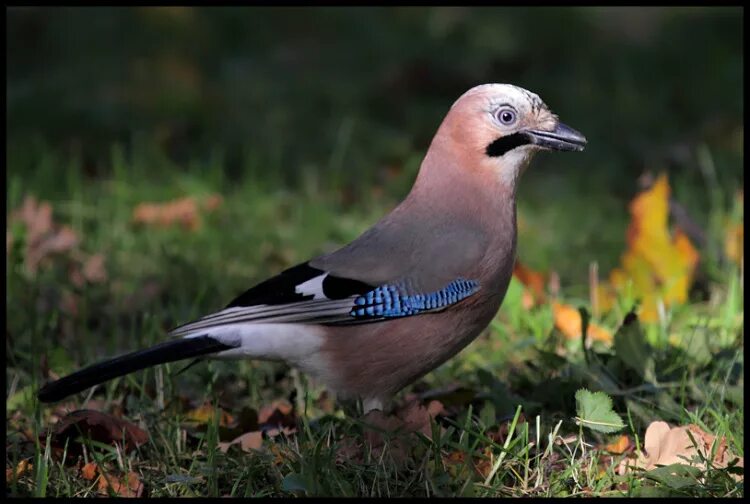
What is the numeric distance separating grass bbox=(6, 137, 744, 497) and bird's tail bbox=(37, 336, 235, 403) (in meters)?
0.16

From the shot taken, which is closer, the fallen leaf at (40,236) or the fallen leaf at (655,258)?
the fallen leaf at (655,258)

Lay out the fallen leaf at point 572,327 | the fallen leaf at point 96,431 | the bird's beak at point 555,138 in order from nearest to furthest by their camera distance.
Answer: the fallen leaf at point 96,431 < the bird's beak at point 555,138 < the fallen leaf at point 572,327

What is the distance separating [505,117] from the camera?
11.9ft

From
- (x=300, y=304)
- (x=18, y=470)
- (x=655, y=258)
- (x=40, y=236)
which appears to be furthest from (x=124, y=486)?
(x=655, y=258)

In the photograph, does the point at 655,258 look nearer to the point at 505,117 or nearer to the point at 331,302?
the point at 505,117

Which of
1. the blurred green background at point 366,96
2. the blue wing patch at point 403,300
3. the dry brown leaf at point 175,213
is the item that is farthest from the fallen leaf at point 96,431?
the blurred green background at point 366,96

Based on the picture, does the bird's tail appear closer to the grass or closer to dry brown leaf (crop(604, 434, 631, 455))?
the grass

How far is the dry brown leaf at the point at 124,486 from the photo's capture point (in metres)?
3.21

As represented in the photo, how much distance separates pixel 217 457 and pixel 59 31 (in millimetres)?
5000

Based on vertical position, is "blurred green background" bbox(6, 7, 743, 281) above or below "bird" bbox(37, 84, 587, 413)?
above

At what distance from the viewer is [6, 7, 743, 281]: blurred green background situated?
6270 millimetres

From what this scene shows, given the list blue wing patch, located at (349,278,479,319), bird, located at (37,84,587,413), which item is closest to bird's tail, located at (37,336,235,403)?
bird, located at (37,84,587,413)

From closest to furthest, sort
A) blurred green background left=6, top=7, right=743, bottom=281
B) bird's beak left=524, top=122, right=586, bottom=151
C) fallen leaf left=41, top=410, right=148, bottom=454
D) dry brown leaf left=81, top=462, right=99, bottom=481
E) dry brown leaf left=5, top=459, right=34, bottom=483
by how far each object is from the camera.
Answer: dry brown leaf left=5, top=459, right=34, bottom=483, dry brown leaf left=81, top=462, right=99, bottom=481, fallen leaf left=41, top=410, right=148, bottom=454, bird's beak left=524, top=122, right=586, bottom=151, blurred green background left=6, top=7, right=743, bottom=281

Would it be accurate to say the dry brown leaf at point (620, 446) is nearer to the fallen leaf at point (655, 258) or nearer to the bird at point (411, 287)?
the bird at point (411, 287)
